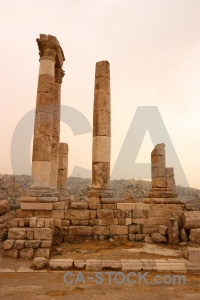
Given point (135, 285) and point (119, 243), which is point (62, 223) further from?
point (135, 285)

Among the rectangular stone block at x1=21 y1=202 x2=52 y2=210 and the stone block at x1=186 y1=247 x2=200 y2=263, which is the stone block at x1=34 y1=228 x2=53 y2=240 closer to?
the rectangular stone block at x1=21 y1=202 x2=52 y2=210

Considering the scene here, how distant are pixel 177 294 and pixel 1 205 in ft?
37.5

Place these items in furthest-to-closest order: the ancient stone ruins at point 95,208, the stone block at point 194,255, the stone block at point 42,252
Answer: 1. the ancient stone ruins at point 95,208
2. the stone block at point 42,252
3. the stone block at point 194,255

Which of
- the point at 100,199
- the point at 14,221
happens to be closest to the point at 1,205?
the point at 14,221

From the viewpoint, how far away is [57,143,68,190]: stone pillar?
17828 millimetres

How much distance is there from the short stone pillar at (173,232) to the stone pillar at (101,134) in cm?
305

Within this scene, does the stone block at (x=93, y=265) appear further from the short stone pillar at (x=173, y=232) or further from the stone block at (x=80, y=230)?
the short stone pillar at (x=173, y=232)

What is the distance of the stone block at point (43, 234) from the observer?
8.45 meters

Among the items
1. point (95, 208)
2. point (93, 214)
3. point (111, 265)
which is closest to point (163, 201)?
point (95, 208)

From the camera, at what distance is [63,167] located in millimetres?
18312

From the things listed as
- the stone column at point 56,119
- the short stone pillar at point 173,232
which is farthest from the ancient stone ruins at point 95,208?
the stone column at point 56,119

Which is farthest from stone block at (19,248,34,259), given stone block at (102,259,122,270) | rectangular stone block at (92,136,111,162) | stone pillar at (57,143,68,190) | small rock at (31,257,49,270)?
stone pillar at (57,143,68,190)

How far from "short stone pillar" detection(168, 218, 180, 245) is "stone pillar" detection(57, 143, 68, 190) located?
9550 mm

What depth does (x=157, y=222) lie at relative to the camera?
10812mm
